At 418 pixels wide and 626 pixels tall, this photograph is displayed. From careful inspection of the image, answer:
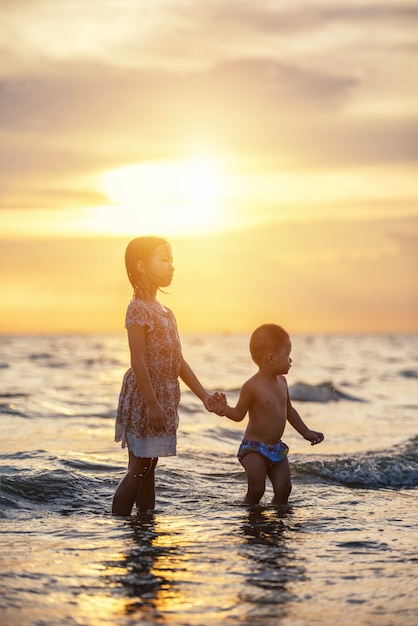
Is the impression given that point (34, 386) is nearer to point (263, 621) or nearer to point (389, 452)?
point (389, 452)

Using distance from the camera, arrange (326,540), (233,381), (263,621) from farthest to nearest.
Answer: (233,381) → (326,540) → (263,621)

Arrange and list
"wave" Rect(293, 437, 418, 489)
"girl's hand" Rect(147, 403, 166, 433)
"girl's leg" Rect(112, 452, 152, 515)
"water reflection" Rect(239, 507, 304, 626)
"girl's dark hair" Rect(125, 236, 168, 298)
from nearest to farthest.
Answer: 1. "water reflection" Rect(239, 507, 304, 626)
2. "girl's hand" Rect(147, 403, 166, 433)
3. "girl's leg" Rect(112, 452, 152, 515)
4. "girl's dark hair" Rect(125, 236, 168, 298)
5. "wave" Rect(293, 437, 418, 489)

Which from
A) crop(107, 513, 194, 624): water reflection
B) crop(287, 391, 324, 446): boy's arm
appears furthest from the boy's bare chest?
crop(107, 513, 194, 624): water reflection

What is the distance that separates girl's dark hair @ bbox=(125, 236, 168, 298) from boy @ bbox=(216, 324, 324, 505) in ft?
3.23

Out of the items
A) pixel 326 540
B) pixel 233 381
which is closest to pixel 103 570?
pixel 326 540

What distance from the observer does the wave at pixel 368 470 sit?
8.93 meters

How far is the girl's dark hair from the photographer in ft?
20.1

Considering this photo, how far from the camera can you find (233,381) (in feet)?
99.2

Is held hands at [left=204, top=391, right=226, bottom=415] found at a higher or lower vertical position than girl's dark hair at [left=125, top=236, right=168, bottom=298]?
lower

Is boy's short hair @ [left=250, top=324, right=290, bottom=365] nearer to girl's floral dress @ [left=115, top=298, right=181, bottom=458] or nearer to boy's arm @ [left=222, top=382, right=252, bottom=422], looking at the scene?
boy's arm @ [left=222, top=382, right=252, bottom=422]

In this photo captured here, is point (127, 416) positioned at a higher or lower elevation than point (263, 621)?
higher

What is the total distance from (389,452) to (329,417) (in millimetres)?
6528

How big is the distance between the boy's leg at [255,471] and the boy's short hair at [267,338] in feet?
2.48

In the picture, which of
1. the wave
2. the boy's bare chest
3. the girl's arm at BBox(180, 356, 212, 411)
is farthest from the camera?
the wave
